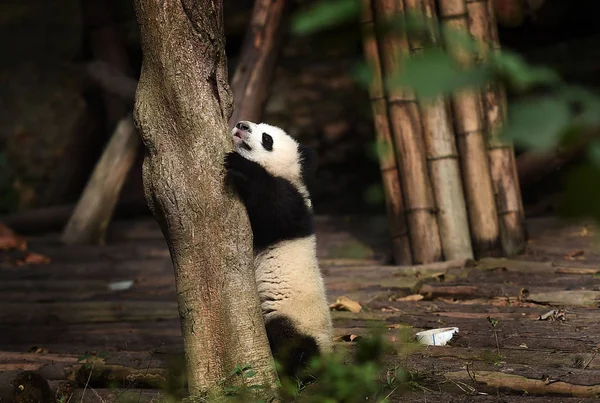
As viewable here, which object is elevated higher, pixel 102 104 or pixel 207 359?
pixel 102 104

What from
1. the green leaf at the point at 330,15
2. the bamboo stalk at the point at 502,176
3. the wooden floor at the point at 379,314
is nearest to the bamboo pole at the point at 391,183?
the wooden floor at the point at 379,314

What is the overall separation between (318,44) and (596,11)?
8.03 metres

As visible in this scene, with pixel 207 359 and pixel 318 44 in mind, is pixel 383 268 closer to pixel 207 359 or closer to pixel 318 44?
pixel 207 359

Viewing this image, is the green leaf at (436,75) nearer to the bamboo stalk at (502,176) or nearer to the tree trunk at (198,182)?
the tree trunk at (198,182)

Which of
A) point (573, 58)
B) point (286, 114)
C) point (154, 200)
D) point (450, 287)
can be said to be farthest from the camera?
point (286, 114)

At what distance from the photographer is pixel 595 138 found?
642 millimetres

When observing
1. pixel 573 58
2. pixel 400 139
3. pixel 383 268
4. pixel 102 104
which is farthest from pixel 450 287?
pixel 102 104

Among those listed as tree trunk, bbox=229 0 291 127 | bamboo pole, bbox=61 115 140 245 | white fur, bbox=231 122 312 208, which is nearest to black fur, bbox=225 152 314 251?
white fur, bbox=231 122 312 208

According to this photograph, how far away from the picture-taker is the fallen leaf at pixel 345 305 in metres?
4.59

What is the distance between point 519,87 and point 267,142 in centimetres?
365

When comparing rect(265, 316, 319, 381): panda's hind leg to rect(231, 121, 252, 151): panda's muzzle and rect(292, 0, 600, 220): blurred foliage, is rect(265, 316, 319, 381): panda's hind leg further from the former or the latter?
rect(292, 0, 600, 220): blurred foliage

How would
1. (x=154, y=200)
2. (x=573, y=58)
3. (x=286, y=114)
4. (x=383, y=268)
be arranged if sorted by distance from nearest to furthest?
(x=154, y=200) → (x=383, y=268) → (x=573, y=58) → (x=286, y=114)

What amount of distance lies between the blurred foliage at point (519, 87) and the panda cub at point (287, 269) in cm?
261

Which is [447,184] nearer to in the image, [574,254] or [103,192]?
[574,254]
